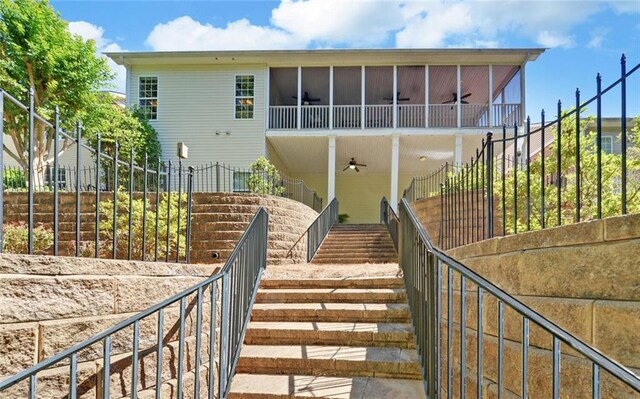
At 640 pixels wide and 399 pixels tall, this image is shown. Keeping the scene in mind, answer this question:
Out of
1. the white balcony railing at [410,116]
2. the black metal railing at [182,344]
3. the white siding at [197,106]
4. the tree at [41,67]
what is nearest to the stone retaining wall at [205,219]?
the tree at [41,67]

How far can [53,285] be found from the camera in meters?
1.99

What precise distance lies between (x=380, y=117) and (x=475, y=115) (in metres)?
3.29

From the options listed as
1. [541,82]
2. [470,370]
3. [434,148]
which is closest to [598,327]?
[470,370]

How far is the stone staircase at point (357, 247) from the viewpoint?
8.97 meters

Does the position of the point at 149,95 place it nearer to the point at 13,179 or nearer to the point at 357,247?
the point at 13,179

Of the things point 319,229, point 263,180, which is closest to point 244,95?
point 263,180

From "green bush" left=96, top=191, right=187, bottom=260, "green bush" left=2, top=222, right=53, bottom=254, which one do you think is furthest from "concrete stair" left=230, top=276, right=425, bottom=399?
"green bush" left=2, top=222, right=53, bottom=254

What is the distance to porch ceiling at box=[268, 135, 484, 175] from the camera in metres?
13.3

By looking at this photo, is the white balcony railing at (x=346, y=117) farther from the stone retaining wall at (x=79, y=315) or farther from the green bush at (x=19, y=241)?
the stone retaining wall at (x=79, y=315)

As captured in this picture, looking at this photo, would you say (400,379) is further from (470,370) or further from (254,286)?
(254,286)

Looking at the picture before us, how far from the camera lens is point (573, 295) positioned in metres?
1.94

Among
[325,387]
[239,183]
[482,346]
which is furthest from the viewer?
[239,183]

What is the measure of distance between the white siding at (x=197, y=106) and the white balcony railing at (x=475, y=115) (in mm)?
7282

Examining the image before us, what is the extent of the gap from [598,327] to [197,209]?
272 inches
